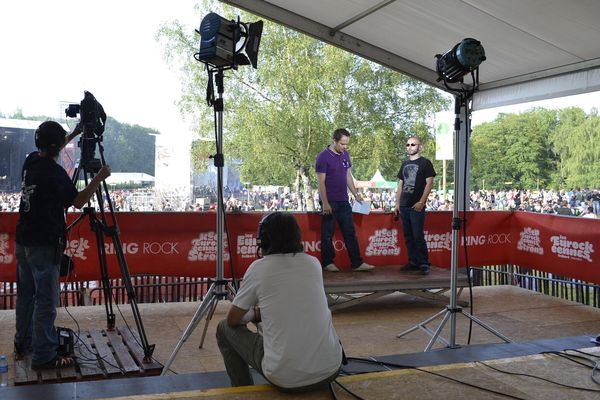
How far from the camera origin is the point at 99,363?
166 inches

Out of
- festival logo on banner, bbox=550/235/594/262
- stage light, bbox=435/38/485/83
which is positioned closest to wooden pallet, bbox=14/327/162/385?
stage light, bbox=435/38/485/83

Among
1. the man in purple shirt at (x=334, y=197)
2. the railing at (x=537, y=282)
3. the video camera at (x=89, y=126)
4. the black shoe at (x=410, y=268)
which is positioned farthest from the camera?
the railing at (x=537, y=282)

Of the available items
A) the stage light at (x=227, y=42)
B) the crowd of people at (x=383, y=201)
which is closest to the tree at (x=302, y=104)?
the crowd of people at (x=383, y=201)

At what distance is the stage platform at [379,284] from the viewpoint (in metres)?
6.43

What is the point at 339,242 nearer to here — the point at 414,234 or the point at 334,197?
the point at 334,197

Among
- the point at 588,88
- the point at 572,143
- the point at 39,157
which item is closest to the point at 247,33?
the point at 39,157

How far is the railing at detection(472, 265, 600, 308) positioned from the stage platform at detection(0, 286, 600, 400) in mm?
306

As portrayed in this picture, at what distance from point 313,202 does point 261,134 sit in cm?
381

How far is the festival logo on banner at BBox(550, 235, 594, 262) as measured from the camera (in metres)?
7.28

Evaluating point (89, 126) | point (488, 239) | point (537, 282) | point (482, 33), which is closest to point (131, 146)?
point (488, 239)

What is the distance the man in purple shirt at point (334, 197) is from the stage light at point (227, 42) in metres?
2.34

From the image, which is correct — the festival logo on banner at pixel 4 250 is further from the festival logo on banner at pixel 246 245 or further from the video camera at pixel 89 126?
the festival logo on banner at pixel 246 245

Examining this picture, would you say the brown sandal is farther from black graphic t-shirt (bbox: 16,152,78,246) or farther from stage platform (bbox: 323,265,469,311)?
stage platform (bbox: 323,265,469,311)

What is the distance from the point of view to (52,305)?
4.10 meters
